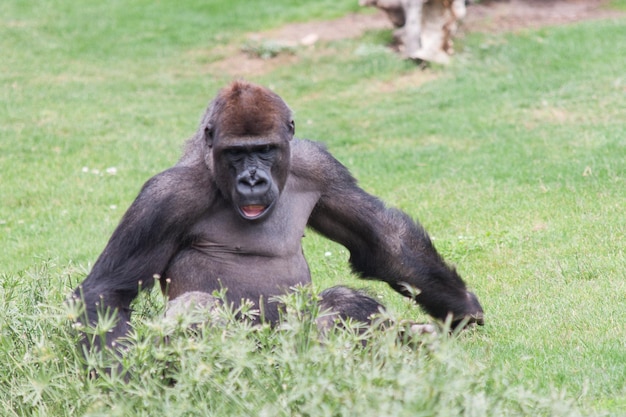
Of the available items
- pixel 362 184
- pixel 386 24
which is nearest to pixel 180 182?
pixel 362 184

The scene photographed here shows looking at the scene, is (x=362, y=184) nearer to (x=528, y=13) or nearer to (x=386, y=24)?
(x=386, y=24)

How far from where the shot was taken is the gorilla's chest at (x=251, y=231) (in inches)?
195

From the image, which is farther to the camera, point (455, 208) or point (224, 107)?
point (455, 208)

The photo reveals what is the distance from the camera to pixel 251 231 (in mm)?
4996

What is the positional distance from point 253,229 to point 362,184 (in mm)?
3954

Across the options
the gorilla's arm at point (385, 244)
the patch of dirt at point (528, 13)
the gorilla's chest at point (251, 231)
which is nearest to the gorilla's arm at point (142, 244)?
the gorilla's chest at point (251, 231)

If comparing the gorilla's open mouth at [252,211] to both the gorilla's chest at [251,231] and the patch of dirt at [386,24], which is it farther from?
the patch of dirt at [386,24]

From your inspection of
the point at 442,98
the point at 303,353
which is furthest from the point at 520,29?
the point at 303,353

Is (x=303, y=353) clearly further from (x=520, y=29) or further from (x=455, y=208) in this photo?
(x=520, y=29)

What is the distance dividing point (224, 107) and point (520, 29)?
891 cm

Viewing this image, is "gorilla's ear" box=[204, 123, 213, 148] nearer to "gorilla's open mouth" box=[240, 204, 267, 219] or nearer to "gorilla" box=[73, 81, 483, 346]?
"gorilla" box=[73, 81, 483, 346]

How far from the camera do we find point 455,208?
7.97 meters

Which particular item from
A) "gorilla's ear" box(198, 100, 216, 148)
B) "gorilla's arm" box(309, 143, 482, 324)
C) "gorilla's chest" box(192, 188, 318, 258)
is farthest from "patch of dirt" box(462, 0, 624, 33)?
"gorilla's ear" box(198, 100, 216, 148)

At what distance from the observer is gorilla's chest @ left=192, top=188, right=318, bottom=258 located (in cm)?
495
